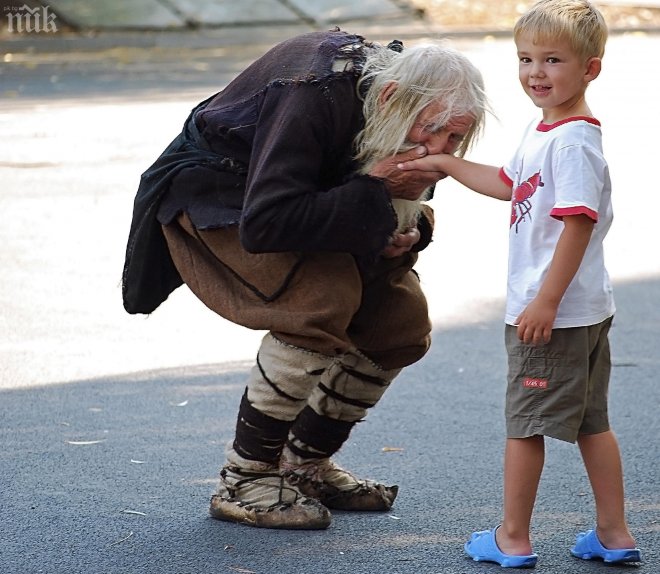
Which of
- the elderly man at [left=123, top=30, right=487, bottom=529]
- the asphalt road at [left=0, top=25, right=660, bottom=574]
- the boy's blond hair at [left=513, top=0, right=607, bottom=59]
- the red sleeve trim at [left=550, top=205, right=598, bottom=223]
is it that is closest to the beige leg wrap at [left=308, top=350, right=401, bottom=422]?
the elderly man at [left=123, top=30, right=487, bottom=529]

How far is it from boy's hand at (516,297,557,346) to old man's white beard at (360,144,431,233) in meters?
0.45

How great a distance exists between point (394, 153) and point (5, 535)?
1373mm

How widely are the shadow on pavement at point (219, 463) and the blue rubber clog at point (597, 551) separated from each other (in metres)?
0.04

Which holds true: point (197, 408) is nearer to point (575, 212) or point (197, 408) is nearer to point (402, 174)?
point (402, 174)

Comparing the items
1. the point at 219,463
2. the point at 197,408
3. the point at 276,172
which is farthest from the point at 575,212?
the point at 197,408

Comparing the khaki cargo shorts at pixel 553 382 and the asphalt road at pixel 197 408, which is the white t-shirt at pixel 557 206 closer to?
the khaki cargo shorts at pixel 553 382

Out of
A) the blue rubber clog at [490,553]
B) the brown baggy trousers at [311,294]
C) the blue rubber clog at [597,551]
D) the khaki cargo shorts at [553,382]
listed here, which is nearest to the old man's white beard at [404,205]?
the brown baggy trousers at [311,294]

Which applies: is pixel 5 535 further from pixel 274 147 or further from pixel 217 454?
pixel 274 147

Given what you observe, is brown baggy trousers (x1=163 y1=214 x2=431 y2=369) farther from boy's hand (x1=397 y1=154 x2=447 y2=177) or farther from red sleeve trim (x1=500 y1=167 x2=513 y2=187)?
red sleeve trim (x1=500 y1=167 x2=513 y2=187)

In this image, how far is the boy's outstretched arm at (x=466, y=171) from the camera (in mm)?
2971

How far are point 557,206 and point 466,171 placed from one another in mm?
291

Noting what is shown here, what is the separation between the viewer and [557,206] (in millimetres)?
2773

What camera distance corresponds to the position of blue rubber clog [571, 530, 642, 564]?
3.03 metres

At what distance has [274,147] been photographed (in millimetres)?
2945
